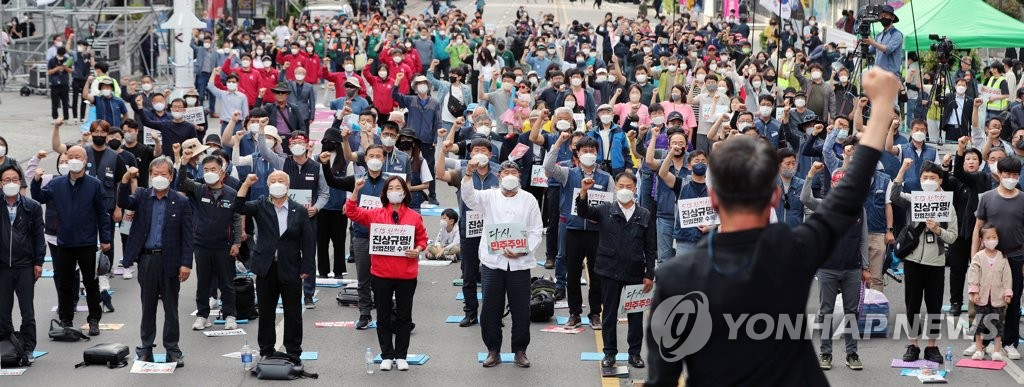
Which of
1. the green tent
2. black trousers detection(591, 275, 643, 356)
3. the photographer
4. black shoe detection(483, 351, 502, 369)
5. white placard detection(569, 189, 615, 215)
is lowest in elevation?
black shoe detection(483, 351, 502, 369)

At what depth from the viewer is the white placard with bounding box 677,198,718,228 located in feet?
40.9

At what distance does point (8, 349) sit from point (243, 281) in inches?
106

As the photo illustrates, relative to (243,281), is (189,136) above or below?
above

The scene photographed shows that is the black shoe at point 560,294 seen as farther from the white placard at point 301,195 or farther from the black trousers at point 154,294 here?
the black trousers at point 154,294

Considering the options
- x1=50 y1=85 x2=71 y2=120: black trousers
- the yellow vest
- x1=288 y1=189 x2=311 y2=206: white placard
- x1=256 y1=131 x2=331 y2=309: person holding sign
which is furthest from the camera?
x1=50 y1=85 x2=71 y2=120: black trousers

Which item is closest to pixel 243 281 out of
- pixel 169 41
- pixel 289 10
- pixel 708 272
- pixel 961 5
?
pixel 708 272

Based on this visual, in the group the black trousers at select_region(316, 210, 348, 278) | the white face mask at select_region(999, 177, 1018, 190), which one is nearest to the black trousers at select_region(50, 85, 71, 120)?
the black trousers at select_region(316, 210, 348, 278)

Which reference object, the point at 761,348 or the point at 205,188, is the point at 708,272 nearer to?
the point at 761,348

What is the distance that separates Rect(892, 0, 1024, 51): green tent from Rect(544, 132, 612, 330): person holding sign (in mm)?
14342

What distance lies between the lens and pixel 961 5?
87.1 feet

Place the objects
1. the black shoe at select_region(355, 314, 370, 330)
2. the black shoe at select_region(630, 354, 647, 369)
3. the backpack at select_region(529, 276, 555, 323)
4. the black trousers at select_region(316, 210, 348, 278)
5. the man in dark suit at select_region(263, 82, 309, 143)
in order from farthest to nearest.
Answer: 1. the man in dark suit at select_region(263, 82, 309, 143)
2. the black trousers at select_region(316, 210, 348, 278)
3. the backpack at select_region(529, 276, 555, 323)
4. the black shoe at select_region(355, 314, 370, 330)
5. the black shoe at select_region(630, 354, 647, 369)

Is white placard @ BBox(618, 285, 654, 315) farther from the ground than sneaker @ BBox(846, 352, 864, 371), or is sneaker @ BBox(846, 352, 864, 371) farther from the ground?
white placard @ BBox(618, 285, 654, 315)

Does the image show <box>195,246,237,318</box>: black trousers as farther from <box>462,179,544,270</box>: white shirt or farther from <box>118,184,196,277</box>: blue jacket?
<box>462,179,544,270</box>: white shirt

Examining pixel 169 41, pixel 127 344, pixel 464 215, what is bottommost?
pixel 127 344
